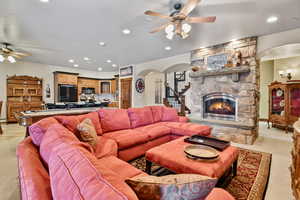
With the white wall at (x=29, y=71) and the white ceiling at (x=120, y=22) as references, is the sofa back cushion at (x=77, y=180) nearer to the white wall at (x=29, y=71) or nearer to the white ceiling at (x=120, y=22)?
the white ceiling at (x=120, y=22)

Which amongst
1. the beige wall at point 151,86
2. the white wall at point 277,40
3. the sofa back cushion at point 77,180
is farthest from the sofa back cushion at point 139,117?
the beige wall at point 151,86

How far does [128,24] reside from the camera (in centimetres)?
313

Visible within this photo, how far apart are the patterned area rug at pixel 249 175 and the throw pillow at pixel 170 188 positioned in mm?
1471

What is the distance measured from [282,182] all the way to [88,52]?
6082mm

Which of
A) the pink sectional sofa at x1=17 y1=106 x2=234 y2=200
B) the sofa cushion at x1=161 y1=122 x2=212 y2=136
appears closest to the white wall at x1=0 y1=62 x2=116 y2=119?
the pink sectional sofa at x1=17 y1=106 x2=234 y2=200

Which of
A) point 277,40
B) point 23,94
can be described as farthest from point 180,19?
point 23,94

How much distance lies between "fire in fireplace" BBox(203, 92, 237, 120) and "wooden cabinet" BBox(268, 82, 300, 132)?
2.25m

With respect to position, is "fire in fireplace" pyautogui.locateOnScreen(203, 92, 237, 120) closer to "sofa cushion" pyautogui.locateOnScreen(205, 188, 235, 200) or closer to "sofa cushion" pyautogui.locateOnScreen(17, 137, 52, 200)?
"sofa cushion" pyautogui.locateOnScreen(205, 188, 235, 200)

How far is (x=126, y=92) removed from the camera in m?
7.50

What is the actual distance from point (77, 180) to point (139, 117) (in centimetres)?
280

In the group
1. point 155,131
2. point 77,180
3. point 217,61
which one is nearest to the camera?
point 77,180

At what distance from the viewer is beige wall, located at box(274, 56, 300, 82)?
17.6ft

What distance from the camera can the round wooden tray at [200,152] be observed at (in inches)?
68.0

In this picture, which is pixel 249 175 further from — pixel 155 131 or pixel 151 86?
pixel 151 86
